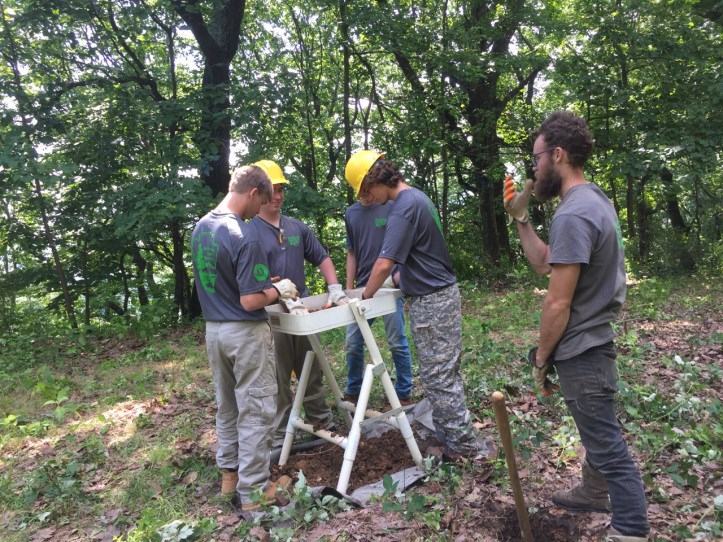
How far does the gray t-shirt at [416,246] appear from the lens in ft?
11.0

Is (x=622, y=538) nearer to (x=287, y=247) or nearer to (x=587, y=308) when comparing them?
(x=587, y=308)

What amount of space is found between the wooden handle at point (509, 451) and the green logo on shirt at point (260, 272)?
1.53 metres

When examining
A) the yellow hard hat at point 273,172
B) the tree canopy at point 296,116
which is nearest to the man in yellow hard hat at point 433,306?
the yellow hard hat at point 273,172

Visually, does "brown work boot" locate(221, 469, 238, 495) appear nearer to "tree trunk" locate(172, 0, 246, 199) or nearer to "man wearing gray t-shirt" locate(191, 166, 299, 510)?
"man wearing gray t-shirt" locate(191, 166, 299, 510)

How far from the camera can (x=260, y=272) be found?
3127 millimetres

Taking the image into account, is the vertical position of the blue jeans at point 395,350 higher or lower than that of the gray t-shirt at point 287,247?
lower

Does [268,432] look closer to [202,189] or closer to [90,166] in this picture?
[202,189]

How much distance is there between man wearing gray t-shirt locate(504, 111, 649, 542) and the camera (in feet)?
7.53

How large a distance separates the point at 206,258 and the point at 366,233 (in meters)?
1.69

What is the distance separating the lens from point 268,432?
10.8 feet

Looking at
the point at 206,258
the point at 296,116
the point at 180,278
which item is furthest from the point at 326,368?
the point at 180,278

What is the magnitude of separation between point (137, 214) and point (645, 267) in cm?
984

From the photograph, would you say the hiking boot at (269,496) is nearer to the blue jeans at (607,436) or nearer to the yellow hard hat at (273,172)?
the blue jeans at (607,436)

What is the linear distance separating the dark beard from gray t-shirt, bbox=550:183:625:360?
0.09 metres
